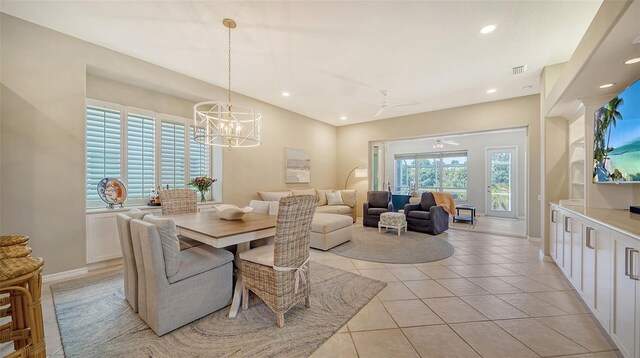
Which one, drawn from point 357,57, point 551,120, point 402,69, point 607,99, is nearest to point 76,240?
point 357,57

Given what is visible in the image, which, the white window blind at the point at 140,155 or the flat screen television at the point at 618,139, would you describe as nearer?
the flat screen television at the point at 618,139

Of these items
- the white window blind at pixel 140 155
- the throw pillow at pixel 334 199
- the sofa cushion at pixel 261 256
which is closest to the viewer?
the sofa cushion at pixel 261 256

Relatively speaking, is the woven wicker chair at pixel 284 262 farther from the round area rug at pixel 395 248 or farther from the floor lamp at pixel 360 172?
the floor lamp at pixel 360 172

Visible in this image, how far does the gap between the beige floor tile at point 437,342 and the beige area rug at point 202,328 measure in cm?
55

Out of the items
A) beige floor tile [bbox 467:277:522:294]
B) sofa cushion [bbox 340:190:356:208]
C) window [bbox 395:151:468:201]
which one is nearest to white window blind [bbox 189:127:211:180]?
sofa cushion [bbox 340:190:356:208]

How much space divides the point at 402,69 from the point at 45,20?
4498 mm

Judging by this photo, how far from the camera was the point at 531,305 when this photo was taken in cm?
228

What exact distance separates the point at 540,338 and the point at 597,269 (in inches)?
30.3

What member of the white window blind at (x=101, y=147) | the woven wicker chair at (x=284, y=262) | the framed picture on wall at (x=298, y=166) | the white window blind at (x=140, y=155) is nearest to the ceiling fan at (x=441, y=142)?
the framed picture on wall at (x=298, y=166)

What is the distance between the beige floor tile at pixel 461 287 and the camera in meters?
2.55

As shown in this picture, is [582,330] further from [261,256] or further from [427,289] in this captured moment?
[261,256]

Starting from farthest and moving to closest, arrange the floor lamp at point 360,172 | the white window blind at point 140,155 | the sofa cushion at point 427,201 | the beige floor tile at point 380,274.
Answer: the floor lamp at point 360,172 → the sofa cushion at point 427,201 → the white window blind at point 140,155 → the beige floor tile at point 380,274

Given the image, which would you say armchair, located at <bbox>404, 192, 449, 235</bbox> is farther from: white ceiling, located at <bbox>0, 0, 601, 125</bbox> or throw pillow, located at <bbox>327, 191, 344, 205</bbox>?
white ceiling, located at <bbox>0, 0, 601, 125</bbox>

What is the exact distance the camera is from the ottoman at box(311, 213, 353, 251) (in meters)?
4.04
